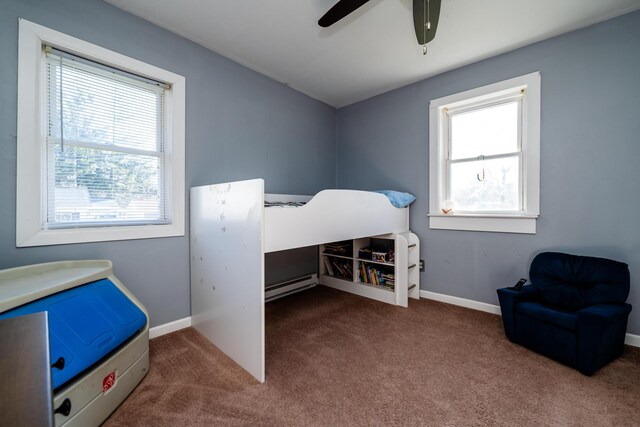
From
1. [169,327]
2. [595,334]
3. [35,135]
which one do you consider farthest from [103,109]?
[595,334]

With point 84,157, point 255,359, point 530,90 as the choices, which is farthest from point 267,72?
point 255,359

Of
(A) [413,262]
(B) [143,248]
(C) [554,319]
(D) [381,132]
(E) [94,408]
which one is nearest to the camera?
(E) [94,408]

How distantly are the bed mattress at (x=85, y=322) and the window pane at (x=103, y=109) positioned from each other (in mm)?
1039

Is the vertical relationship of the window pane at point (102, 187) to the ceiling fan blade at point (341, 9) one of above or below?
below

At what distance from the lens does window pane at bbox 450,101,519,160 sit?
8.18ft

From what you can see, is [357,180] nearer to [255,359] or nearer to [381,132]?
[381,132]

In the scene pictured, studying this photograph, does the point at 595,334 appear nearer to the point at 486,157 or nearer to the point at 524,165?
the point at 524,165

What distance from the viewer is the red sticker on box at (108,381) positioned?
4.07ft

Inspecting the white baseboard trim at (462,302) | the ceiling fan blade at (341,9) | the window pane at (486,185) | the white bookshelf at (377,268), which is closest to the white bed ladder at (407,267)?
the white bookshelf at (377,268)

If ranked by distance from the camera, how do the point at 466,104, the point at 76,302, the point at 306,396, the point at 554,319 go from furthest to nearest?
the point at 466,104 → the point at 554,319 → the point at 306,396 → the point at 76,302

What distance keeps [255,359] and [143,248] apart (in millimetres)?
1210

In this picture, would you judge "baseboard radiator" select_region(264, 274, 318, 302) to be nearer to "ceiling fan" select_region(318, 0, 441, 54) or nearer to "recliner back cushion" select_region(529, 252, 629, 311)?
"recliner back cushion" select_region(529, 252, 629, 311)

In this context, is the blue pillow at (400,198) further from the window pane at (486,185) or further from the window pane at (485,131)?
the window pane at (485,131)

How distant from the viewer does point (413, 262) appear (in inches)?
116
